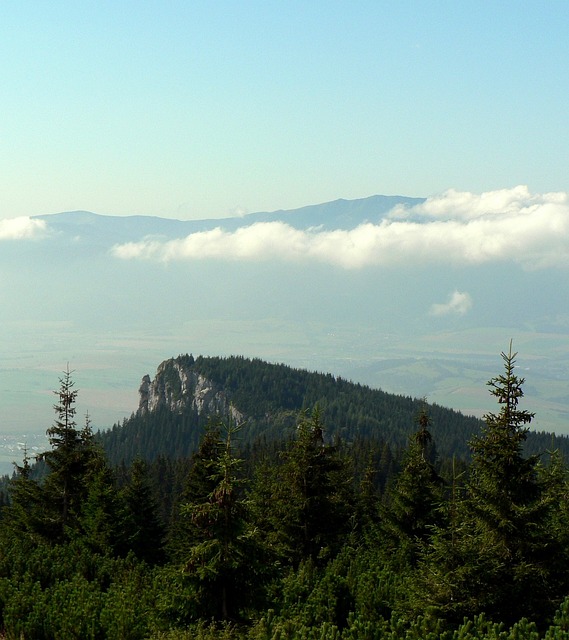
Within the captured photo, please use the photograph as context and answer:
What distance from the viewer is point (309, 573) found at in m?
26.5

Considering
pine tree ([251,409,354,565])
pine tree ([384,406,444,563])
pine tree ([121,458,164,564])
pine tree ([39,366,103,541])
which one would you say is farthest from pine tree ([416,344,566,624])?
pine tree ([39,366,103,541])

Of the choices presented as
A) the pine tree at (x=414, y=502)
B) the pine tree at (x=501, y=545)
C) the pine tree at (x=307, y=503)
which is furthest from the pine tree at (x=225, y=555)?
the pine tree at (x=414, y=502)

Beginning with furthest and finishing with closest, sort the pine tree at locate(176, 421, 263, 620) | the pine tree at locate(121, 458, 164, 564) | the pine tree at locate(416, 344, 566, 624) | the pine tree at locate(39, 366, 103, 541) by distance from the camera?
1. the pine tree at locate(39, 366, 103, 541)
2. the pine tree at locate(121, 458, 164, 564)
3. the pine tree at locate(176, 421, 263, 620)
4. the pine tree at locate(416, 344, 566, 624)

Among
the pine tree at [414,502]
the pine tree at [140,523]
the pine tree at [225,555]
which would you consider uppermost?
the pine tree at [225,555]

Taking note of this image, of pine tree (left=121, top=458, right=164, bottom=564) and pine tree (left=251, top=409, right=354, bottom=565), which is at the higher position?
pine tree (left=251, top=409, right=354, bottom=565)

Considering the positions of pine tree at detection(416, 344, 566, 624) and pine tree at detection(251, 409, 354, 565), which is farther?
pine tree at detection(251, 409, 354, 565)

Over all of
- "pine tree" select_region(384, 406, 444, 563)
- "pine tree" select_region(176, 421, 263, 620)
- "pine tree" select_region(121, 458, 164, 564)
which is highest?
"pine tree" select_region(176, 421, 263, 620)

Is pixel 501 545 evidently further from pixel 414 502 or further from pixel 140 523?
pixel 140 523

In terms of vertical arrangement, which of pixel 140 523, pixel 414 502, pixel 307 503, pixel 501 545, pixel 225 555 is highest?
pixel 501 545

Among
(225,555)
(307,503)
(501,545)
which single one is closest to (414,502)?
(307,503)

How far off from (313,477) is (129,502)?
1429 cm

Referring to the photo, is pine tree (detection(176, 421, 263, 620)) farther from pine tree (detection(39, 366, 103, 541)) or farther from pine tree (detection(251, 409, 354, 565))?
pine tree (detection(39, 366, 103, 541))

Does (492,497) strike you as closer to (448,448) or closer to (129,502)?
(129,502)

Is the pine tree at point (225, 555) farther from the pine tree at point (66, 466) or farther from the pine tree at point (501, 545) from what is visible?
the pine tree at point (66, 466)
